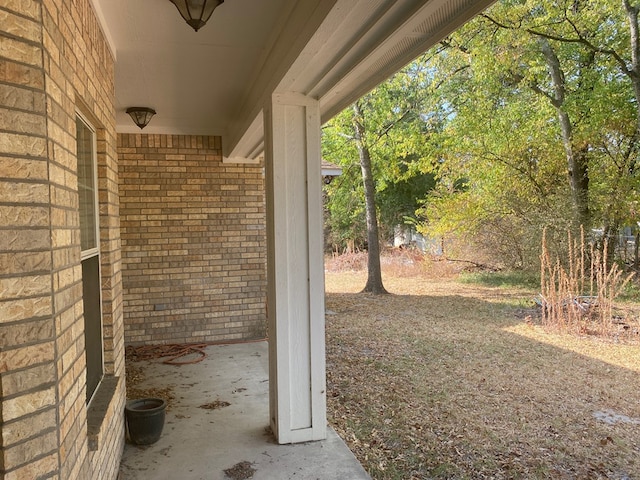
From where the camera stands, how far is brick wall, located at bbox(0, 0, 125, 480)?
4.71 ft

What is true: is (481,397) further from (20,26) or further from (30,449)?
(20,26)

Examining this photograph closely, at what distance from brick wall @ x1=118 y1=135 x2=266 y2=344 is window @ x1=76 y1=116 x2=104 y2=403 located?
3.48 meters

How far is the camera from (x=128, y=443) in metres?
3.40

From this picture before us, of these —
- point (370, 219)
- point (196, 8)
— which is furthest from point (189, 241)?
point (370, 219)

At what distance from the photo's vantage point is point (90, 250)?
9.01 ft

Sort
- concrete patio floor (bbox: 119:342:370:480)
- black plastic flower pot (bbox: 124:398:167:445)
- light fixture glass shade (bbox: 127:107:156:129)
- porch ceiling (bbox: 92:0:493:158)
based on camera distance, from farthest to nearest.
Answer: light fixture glass shade (bbox: 127:107:156:129)
black plastic flower pot (bbox: 124:398:167:445)
concrete patio floor (bbox: 119:342:370:480)
porch ceiling (bbox: 92:0:493:158)

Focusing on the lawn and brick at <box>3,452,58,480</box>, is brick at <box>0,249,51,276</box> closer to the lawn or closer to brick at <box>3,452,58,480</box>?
brick at <box>3,452,58,480</box>

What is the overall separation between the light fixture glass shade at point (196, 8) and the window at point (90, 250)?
816 millimetres

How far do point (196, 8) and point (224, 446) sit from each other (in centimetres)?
283

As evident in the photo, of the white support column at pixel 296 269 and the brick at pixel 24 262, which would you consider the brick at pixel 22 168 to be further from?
the white support column at pixel 296 269

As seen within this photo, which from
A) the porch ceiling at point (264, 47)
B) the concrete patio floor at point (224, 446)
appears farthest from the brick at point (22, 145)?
the concrete patio floor at point (224, 446)

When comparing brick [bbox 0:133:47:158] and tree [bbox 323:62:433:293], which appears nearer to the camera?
brick [bbox 0:133:47:158]

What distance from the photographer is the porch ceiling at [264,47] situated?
2018mm

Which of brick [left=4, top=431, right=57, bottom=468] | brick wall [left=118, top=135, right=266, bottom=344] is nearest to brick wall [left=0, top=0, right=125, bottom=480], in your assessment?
brick [left=4, top=431, right=57, bottom=468]
